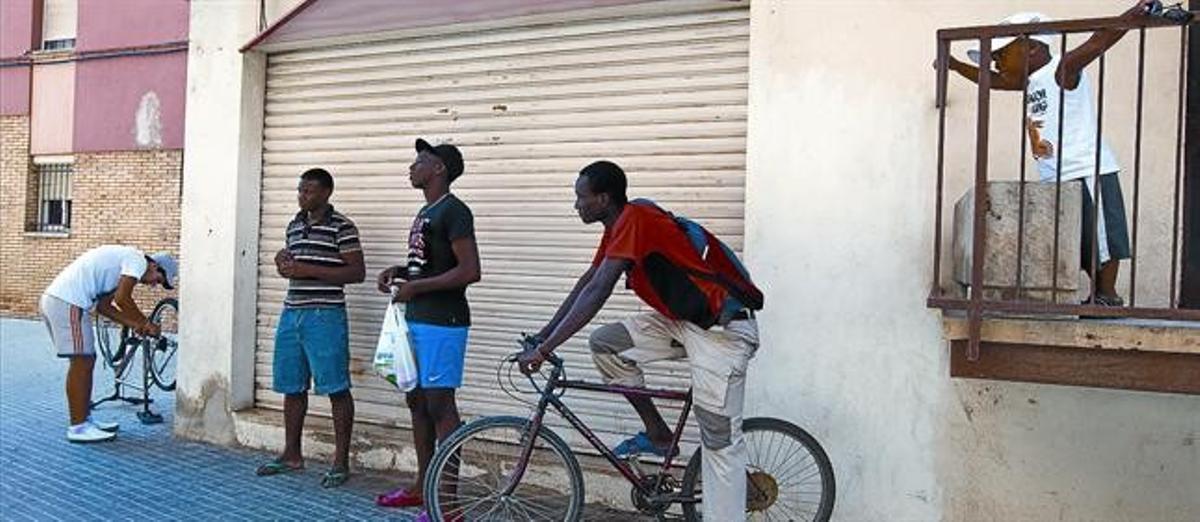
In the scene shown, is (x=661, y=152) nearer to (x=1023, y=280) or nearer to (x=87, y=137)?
(x=1023, y=280)

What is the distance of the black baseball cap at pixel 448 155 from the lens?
5.22 meters

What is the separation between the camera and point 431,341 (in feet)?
16.8

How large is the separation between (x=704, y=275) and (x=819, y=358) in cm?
112

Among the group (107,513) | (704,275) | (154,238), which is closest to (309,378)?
(107,513)

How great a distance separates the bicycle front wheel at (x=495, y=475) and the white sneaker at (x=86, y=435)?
3.75 meters

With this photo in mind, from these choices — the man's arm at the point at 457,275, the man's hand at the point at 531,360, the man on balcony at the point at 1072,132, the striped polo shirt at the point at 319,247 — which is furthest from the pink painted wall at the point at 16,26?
the man on balcony at the point at 1072,132

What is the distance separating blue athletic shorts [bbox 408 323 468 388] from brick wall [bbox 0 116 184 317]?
11.5 metres

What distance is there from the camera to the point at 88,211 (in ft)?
54.9

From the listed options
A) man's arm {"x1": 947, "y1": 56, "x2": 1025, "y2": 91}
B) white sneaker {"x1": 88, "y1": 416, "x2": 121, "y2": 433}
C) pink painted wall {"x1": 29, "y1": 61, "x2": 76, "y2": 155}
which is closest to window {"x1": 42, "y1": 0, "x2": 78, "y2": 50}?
pink painted wall {"x1": 29, "y1": 61, "x2": 76, "y2": 155}

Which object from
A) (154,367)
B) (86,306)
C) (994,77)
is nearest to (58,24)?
(154,367)

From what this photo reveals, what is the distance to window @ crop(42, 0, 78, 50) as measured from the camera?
57.2ft

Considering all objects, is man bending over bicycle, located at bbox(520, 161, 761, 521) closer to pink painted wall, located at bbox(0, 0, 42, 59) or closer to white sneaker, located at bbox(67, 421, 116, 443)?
white sneaker, located at bbox(67, 421, 116, 443)

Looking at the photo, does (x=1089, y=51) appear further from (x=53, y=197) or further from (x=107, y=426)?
(x=53, y=197)

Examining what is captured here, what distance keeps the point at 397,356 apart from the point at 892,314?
2.40 meters
